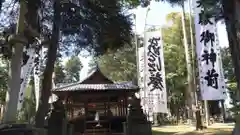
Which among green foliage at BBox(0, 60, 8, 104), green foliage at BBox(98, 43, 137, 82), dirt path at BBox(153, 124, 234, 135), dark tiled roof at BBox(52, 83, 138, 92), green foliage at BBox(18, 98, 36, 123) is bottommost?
dirt path at BBox(153, 124, 234, 135)

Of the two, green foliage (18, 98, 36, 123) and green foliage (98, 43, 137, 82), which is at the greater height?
green foliage (98, 43, 137, 82)

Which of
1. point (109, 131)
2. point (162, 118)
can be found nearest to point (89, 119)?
point (109, 131)

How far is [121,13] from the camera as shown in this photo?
1113cm

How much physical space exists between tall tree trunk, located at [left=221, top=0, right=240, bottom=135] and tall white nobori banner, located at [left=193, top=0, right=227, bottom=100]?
3.05m

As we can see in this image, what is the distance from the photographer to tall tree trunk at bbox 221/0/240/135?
687cm

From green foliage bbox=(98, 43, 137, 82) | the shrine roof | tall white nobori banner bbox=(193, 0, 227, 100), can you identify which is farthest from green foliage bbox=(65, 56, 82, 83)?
tall white nobori banner bbox=(193, 0, 227, 100)

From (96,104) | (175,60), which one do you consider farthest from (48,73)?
(175,60)

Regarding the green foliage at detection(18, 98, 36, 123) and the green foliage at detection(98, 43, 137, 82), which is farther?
the green foliage at detection(98, 43, 137, 82)

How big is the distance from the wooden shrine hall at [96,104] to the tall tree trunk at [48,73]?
6.50 meters

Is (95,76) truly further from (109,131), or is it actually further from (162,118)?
(162,118)

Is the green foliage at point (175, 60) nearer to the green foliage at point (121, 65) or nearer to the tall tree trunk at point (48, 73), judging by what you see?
the green foliage at point (121, 65)

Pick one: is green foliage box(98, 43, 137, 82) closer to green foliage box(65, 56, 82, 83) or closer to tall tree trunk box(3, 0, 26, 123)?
green foliage box(65, 56, 82, 83)

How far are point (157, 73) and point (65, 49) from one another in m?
5.35

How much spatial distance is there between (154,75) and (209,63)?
406 centimetres
